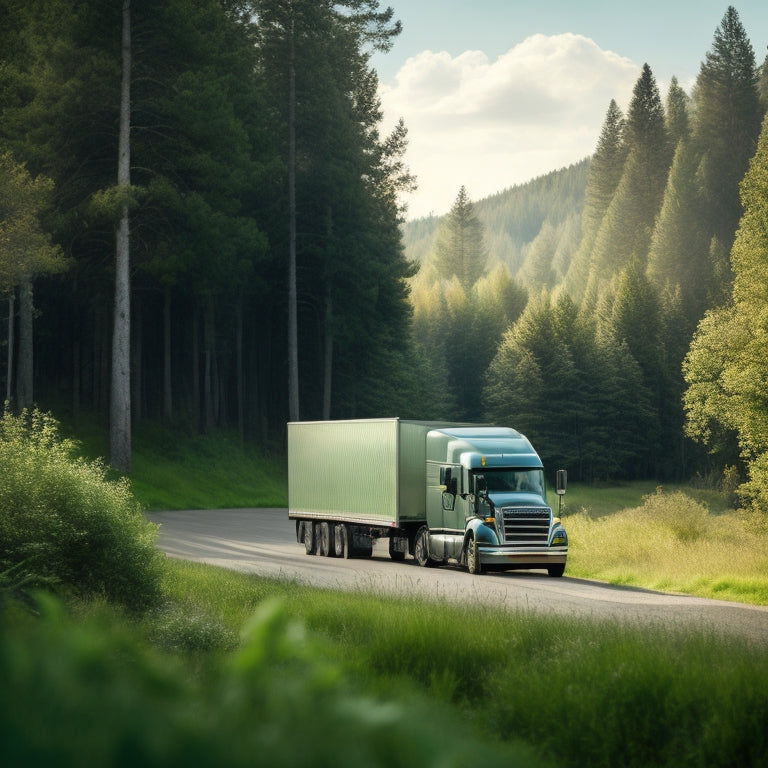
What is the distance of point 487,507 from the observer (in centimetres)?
2789

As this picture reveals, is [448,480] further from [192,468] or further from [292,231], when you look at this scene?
[292,231]

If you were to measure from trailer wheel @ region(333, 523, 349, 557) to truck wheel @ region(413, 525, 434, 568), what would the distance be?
262cm

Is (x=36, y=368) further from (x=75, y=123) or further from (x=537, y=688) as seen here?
(x=537, y=688)

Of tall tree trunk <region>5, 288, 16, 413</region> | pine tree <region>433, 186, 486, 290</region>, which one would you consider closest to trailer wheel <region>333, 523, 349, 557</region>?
tall tree trunk <region>5, 288, 16, 413</region>

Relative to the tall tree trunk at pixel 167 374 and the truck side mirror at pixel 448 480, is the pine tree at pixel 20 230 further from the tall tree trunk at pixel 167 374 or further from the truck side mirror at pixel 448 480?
the truck side mirror at pixel 448 480

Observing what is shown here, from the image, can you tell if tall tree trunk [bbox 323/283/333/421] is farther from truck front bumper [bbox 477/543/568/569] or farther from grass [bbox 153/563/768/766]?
grass [bbox 153/563/768/766]

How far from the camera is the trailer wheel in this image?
105 feet

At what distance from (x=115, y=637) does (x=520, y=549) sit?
2553 cm

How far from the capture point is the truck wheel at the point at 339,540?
1259 inches

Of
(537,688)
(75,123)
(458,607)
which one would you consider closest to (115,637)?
(537,688)

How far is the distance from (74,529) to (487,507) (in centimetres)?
1433

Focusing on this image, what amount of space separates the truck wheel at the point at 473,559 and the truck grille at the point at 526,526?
0.70m

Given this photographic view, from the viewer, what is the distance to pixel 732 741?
7.57 metres

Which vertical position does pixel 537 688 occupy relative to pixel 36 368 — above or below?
below
